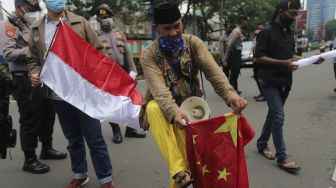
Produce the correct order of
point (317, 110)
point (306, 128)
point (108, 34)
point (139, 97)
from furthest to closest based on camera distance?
point (317, 110) → point (306, 128) → point (108, 34) → point (139, 97)

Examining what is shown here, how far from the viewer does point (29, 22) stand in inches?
159

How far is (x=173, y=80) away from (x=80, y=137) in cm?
124

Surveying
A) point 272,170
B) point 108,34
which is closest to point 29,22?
point 108,34

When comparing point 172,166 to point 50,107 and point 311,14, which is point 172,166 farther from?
point 311,14

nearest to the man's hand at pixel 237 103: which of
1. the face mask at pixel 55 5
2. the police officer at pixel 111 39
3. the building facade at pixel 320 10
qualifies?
the face mask at pixel 55 5

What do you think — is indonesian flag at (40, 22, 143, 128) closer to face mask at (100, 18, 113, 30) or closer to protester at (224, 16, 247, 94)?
face mask at (100, 18, 113, 30)

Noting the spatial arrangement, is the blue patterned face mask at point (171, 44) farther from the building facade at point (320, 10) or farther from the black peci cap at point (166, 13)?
the building facade at point (320, 10)

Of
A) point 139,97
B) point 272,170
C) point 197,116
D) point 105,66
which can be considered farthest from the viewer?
point 272,170

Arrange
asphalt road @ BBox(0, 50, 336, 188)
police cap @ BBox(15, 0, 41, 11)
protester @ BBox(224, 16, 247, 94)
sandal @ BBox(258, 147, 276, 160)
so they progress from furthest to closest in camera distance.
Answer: protester @ BBox(224, 16, 247, 94) < sandal @ BBox(258, 147, 276, 160) < asphalt road @ BBox(0, 50, 336, 188) < police cap @ BBox(15, 0, 41, 11)

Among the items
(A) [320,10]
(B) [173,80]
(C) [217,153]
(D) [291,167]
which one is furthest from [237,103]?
(A) [320,10]

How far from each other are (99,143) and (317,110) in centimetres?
544

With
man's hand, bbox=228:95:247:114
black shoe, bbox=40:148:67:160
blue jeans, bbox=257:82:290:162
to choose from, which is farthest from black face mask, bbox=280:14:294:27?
black shoe, bbox=40:148:67:160

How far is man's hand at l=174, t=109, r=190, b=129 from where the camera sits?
8.64 ft

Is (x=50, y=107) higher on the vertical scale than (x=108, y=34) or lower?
lower
